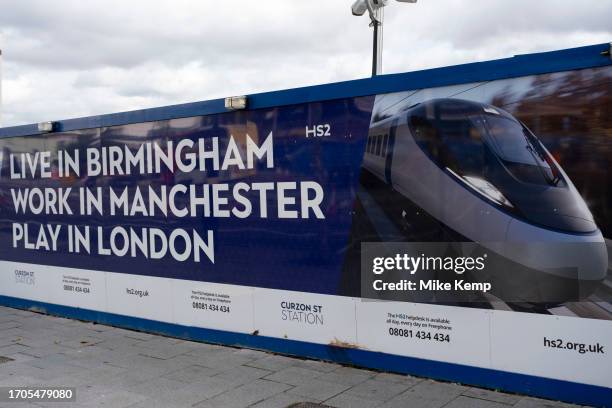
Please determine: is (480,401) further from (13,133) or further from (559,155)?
(13,133)

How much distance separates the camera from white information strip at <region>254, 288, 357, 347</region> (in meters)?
5.88

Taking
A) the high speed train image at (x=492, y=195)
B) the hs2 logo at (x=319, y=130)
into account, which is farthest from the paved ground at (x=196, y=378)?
the hs2 logo at (x=319, y=130)

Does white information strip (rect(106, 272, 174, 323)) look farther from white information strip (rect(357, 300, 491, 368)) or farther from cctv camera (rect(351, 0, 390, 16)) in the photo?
cctv camera (rect(351, 0, 390, 16))

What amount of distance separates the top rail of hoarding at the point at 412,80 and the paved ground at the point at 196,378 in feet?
8.58

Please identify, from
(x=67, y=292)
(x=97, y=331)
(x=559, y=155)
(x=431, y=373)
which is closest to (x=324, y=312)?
(x=431, y=373)

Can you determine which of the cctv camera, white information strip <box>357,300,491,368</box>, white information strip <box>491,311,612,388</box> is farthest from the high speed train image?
the cctv camera

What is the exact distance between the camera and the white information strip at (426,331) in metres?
5.13

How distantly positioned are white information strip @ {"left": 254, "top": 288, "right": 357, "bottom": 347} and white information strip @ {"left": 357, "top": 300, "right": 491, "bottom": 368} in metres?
0.15

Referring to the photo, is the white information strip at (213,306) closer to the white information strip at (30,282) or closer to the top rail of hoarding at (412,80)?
the top rail of hoarding at (412,80)

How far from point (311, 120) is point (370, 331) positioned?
2129 millimetres

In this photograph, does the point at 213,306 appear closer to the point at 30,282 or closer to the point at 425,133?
the point at 425,133

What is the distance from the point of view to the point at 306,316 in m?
6.14

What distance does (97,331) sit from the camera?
7727 millimetres

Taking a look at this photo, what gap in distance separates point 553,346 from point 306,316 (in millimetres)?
2377
